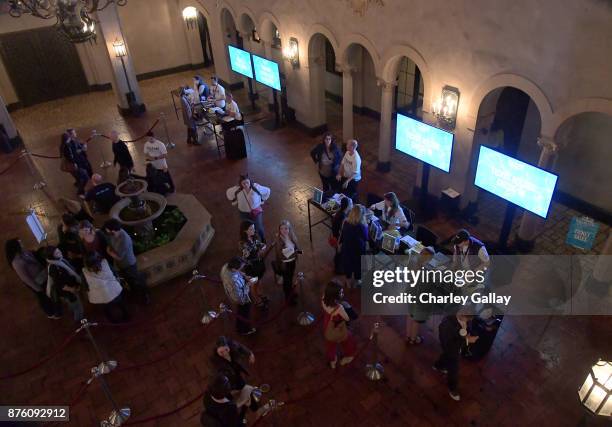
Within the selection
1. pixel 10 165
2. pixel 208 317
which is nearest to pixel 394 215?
pixel 208 317

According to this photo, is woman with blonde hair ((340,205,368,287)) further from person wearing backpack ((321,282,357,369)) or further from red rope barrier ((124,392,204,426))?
red rope barrier ((124,392,204,426))

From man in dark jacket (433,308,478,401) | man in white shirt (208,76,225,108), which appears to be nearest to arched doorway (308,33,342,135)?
man in white shirt (208,76,225,108)

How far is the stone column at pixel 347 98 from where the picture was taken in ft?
34.0

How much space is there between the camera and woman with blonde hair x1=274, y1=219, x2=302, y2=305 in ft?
21.4

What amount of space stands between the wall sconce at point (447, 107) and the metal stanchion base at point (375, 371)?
4524mm

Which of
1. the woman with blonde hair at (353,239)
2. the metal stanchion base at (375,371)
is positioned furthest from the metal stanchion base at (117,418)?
the woman with blonde hair at (353,239)

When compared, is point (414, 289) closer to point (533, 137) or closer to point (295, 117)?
point (533, 137)

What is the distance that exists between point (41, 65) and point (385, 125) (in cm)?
1246

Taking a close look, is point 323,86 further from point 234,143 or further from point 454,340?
point 454,340

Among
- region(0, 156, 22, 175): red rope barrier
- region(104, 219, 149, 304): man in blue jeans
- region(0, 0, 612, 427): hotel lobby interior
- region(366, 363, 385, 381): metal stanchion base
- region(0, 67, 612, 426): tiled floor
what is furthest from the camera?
region(0, 156, 22, 175): red rope barrier

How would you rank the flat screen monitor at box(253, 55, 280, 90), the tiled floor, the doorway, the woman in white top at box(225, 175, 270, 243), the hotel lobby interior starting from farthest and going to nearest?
the doorway → the flat screen monitor at box(253, 55, 280, 90) → the woman in white top at box(225, 175, 270, 243) → the hotel lobby interior → the tiled floor

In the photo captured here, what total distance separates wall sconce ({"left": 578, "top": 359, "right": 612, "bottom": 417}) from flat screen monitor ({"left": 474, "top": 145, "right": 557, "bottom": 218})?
2.91 meters

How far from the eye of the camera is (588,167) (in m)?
8.69

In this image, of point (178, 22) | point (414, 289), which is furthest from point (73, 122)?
point (414, 289)
